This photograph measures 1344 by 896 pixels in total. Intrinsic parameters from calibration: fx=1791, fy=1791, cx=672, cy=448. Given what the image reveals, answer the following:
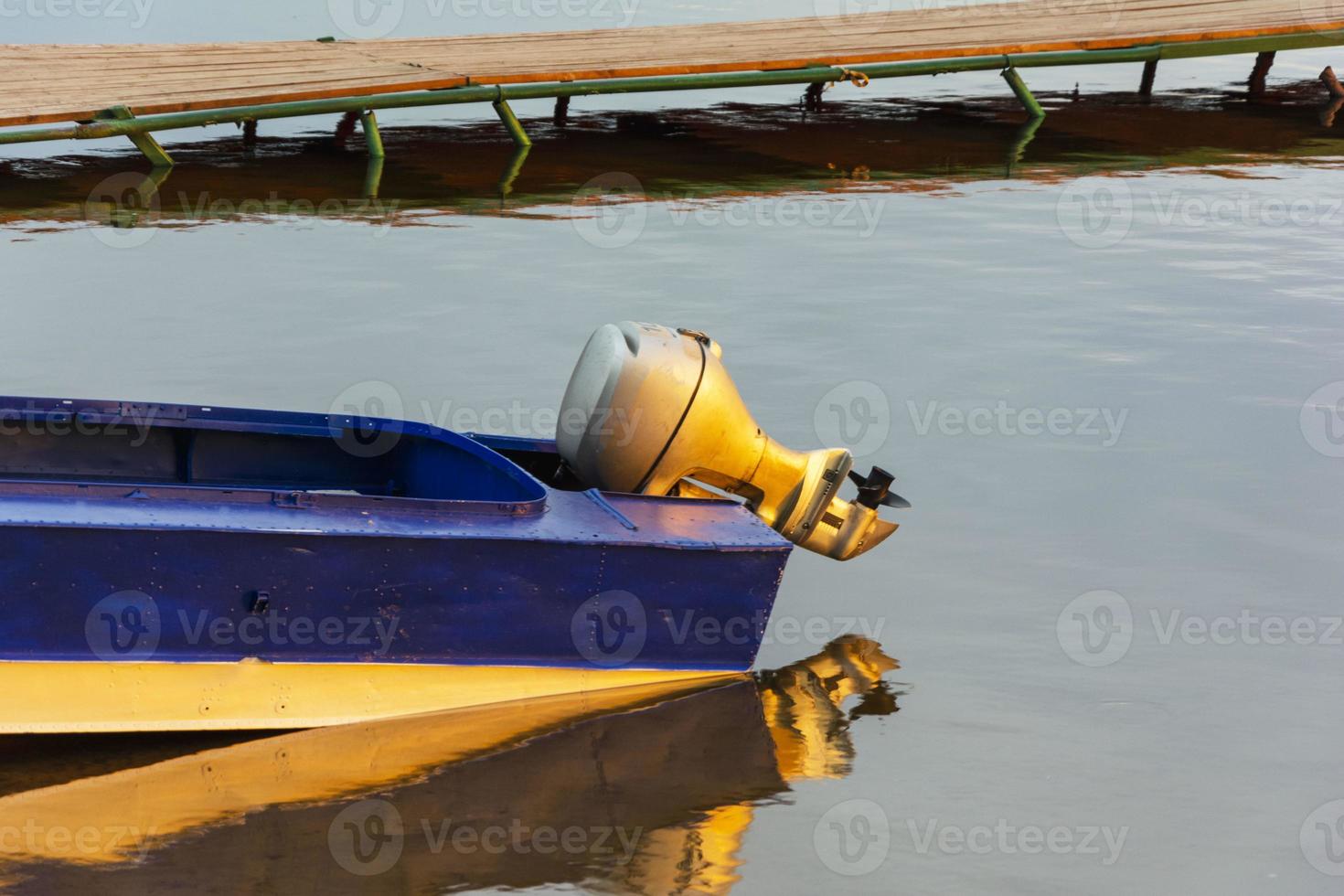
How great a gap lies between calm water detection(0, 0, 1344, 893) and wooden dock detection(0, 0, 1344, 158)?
644 mm

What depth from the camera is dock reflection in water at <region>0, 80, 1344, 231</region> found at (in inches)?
523

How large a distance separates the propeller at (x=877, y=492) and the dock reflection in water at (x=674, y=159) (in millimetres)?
6638

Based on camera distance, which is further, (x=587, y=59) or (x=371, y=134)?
(x=587, y=59)

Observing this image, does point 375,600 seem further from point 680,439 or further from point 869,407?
point 869,407

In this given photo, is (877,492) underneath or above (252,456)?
above

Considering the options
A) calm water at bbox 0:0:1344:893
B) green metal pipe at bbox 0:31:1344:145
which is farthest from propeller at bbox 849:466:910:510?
green metal pipe at bbox 0:31:1344:145

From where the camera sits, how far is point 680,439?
20.8ft

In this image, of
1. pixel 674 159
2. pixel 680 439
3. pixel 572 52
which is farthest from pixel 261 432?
pixel 572 52

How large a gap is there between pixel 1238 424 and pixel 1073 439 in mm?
935

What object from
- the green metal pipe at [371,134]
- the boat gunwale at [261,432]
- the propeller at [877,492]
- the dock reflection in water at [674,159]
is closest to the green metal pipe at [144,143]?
the dock reflection in water at [674,159]

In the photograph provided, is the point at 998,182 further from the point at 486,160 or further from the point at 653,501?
the point at 653,501

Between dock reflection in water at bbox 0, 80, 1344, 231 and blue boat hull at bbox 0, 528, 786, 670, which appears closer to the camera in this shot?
blue boat hull at bbox 0, 528, 786, 670

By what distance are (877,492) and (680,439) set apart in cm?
93

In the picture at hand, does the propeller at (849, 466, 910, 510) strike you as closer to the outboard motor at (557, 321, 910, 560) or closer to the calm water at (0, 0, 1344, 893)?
the outboard motor at (557, 321, 910, 560)
